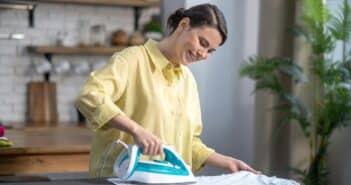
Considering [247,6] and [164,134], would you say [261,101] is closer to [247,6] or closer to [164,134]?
[247,6]

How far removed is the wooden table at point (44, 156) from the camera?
119 inches

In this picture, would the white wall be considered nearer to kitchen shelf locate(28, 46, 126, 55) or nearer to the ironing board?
kitchen shelf locate(28, 46, 126, 55)

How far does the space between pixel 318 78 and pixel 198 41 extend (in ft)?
6.09

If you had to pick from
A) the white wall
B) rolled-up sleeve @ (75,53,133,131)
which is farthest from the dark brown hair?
the white wall

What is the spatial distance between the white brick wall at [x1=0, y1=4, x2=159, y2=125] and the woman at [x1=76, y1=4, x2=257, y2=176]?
2628 millimetres

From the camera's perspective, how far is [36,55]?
464cm

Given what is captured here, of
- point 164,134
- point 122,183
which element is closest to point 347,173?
point 164,134

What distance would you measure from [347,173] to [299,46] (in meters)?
0.80

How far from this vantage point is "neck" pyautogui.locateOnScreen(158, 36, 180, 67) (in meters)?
2.09

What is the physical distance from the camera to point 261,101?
4.09 metres

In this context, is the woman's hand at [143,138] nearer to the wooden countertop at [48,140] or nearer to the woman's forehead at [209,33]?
the woman's forehead at [209,33]

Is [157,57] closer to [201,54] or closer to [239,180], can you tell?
[201,54]

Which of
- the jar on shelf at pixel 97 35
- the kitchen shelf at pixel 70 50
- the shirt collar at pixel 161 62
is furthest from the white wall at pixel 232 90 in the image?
the shirt collar at pixel 161 62

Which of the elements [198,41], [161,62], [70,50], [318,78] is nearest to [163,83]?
[161,62]
